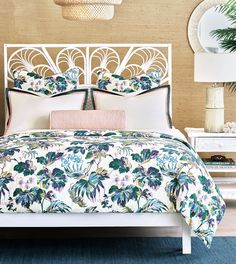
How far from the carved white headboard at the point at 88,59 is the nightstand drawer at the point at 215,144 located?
72 centimetres

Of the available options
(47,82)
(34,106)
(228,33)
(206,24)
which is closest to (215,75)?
(228,33)

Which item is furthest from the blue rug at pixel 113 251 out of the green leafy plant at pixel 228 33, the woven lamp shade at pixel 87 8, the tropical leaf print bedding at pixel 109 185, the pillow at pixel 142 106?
the green leafy plant at pixel 228 33

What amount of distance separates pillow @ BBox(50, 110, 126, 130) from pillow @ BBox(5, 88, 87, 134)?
225 millimetres

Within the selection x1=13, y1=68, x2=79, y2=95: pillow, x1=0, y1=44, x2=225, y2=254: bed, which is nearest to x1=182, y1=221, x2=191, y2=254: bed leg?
x1=0, y1=44, x2=225, y2=254: bed

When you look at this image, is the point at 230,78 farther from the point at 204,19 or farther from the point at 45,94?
the point at 45,94

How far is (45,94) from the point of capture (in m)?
5.99

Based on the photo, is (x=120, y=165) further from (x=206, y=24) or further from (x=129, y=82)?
(x=206, y=24)

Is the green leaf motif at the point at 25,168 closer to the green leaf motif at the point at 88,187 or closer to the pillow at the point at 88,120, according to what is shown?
the green leaf motif at the point at 88,187

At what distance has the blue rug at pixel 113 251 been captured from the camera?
4406 mm

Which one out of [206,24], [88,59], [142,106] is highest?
[206,24]

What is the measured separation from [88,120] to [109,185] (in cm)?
117

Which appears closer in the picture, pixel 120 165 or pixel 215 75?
pixel 120 165

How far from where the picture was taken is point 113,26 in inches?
262

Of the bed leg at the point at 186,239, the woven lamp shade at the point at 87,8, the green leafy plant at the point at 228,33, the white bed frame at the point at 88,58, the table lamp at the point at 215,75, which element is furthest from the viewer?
the white bed frame at the point at 88,58
